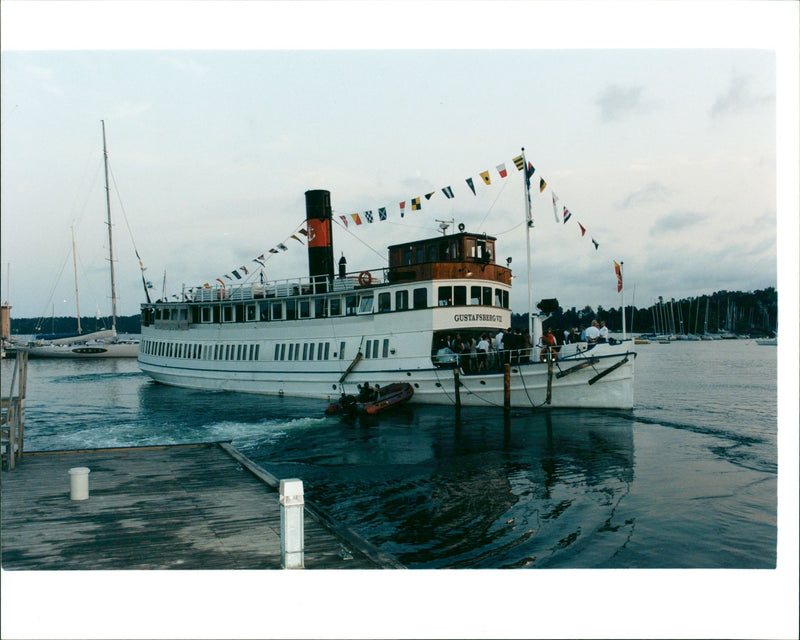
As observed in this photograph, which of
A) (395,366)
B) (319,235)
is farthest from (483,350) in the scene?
(319,235)

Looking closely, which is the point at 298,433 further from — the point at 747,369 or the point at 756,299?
the point at 756,299

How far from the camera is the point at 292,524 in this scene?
6.71 metres

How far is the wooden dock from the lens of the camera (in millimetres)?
7121

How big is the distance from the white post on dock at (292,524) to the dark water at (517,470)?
9.34ft

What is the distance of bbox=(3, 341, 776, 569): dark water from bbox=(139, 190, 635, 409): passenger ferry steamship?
1.13 metres

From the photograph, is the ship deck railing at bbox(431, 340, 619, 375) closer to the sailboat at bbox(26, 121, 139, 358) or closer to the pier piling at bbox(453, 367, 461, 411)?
the pier piling at bbox(453, 367, 461, 411)

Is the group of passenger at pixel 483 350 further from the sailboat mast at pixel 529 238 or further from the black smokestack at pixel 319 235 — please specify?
the black smokestack at pixel 319 235

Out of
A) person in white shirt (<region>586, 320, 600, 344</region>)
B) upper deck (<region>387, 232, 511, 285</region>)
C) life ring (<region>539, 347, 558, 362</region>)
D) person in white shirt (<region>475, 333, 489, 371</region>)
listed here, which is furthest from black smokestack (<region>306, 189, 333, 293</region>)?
person in white shirt (<region>586, 320, 600, 344</region>)

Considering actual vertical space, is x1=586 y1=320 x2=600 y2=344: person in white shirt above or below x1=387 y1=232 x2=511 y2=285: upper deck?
below

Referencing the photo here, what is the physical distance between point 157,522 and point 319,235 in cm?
2430

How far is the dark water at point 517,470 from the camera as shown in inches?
394

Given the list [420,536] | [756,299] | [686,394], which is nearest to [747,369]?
[686,394]

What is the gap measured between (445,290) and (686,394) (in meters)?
17.7

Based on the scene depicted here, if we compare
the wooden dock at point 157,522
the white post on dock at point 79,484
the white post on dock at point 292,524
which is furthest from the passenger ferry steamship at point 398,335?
the white post on dock at point 292,524
